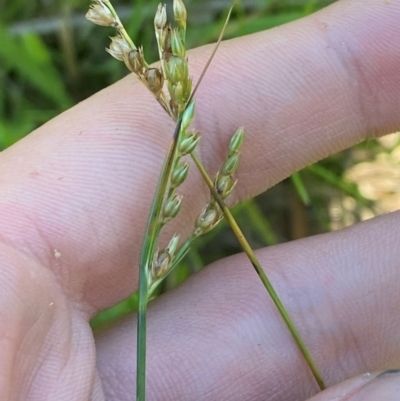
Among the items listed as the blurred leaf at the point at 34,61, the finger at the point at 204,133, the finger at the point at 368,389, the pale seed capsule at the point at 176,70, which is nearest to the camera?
the pale seed capsule at the point at 176,70

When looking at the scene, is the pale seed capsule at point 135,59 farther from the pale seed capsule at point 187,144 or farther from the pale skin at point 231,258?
the pale skin at point 231,258

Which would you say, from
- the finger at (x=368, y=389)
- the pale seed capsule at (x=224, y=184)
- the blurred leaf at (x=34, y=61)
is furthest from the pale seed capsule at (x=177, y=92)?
the blurred leaf at (x=34, y=61)

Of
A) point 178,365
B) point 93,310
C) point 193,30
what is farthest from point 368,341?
point 193,30

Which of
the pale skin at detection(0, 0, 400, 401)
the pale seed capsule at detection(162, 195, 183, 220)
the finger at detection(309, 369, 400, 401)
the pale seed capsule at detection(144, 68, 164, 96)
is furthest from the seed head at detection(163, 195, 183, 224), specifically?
the finger at detection(309, 369, 400, 401)

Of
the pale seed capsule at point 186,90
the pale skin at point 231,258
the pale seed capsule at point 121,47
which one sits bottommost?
the pale skin at point 231,258

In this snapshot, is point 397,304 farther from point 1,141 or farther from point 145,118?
point 1,141

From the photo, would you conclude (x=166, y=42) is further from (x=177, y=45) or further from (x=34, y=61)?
(x=34, y=61)

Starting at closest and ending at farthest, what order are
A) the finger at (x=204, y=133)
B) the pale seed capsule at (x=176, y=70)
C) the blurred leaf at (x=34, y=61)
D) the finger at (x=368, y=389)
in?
the pale seed capsule at (x=176, y=70), the finger at (x=368, y=389), the finger at (x=204, y=133), the blurred leaf at (x=34, y=61)
